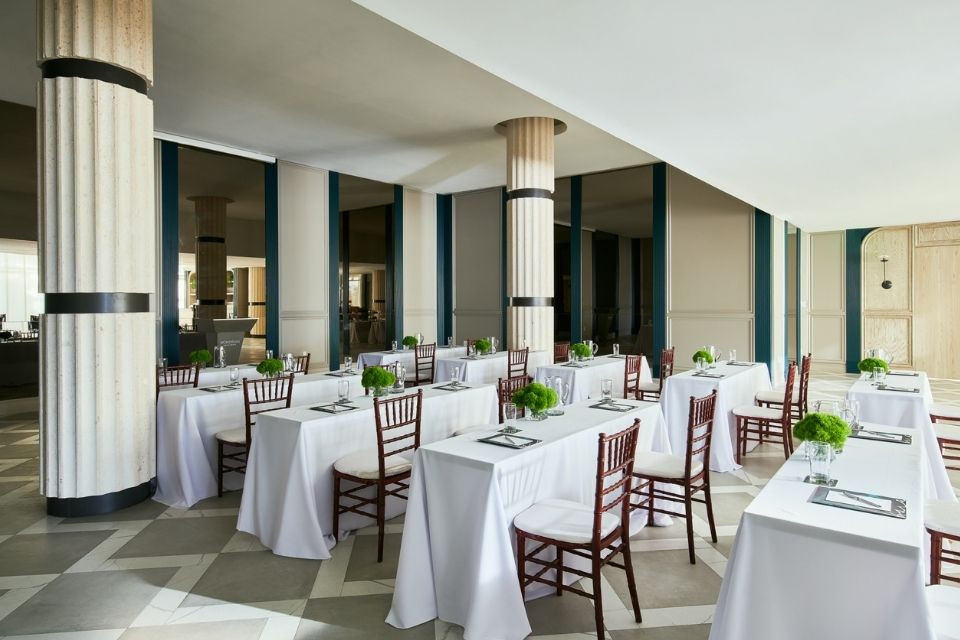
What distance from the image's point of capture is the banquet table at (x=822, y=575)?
1.66m

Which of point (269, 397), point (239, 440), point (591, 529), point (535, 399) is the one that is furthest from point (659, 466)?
point (269, 397)

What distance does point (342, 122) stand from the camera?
7770 mm

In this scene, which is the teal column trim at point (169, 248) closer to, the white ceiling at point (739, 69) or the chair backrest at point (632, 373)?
the chair backrest at point (632, 373)

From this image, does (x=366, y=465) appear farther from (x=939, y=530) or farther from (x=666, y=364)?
(x=666, y=364)

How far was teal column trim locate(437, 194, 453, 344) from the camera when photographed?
1244 centimetres

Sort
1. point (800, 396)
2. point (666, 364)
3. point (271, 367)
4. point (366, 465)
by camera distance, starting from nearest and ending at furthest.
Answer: point (366, 465) → point (271, 367) → point (800, 396) → point (666, 364)

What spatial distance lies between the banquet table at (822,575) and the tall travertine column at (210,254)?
13.4 metres

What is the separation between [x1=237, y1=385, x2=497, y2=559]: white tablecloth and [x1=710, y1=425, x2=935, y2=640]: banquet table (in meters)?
2.33

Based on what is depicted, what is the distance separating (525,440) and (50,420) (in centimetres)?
327

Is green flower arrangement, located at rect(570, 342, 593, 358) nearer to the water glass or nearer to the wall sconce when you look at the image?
the water glass

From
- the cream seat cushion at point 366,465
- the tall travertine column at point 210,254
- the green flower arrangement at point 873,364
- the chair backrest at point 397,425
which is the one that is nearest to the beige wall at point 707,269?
the green flower arrangement at point 873,364

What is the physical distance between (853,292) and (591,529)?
39.0 feet

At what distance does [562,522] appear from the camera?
2617 millimetres

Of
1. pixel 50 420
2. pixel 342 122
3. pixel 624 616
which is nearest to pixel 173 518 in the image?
pixel 50 420
